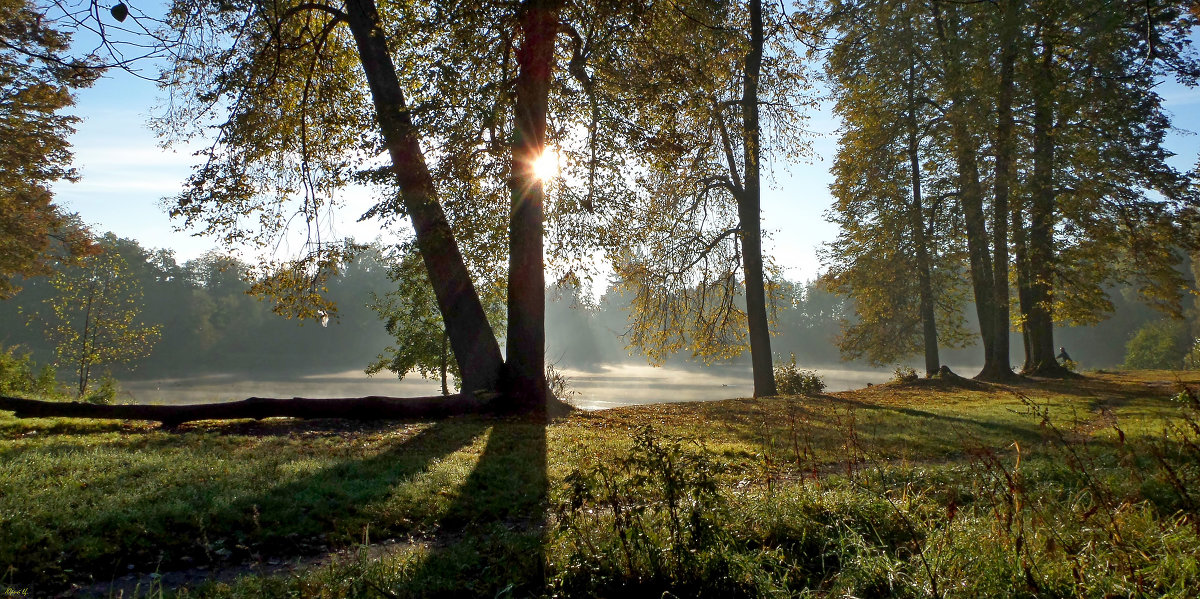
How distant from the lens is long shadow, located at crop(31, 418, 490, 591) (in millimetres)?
3977

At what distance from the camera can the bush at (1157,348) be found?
44.7 metres

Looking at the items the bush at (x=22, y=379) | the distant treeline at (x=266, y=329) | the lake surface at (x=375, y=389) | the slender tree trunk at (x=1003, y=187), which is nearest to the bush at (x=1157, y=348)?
the lake surface at (x=375, y=389)

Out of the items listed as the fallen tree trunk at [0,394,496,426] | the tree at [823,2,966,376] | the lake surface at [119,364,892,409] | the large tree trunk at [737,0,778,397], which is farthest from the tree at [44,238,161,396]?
the tree at [823,2,966,376]

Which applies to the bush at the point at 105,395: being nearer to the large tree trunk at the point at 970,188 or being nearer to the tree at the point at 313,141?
the tree at the point at 313,141

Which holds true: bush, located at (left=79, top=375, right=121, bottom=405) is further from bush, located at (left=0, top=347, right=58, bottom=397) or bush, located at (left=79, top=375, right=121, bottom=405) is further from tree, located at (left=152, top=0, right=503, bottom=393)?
tree, located at (left=152, top=0, right=503, bottom=393)

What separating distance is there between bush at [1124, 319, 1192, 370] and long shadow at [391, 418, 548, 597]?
52544 millimetres

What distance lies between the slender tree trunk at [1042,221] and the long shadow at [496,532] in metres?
16.4

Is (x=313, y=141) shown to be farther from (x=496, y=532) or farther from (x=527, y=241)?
(x=496, y=532)

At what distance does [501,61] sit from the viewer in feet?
33.9

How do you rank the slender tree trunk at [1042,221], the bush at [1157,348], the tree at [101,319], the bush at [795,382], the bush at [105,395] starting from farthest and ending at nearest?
the bush at [1157,348] < the tree at [101,319] < the bush at [795,382] < the slender tree trunk at [1042,221] < the bush at [105,395]

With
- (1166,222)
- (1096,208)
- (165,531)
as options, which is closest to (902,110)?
(1096,208)

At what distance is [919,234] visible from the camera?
21.5 metres

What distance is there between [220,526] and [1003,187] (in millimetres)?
20604

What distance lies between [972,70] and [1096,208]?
16.7ft
